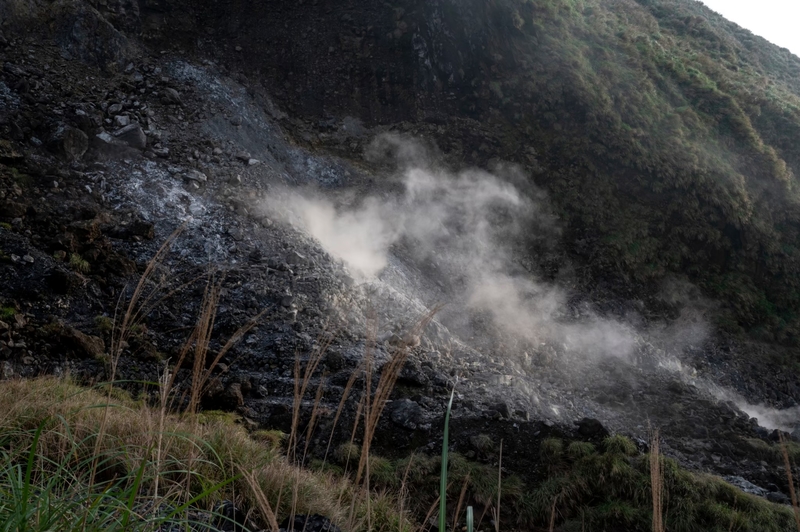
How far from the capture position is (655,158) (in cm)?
1605

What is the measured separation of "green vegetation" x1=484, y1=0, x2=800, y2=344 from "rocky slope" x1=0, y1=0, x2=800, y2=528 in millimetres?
91

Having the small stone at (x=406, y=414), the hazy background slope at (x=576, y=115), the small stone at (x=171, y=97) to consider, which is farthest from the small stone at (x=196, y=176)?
the small stone at (x=406, y=414)

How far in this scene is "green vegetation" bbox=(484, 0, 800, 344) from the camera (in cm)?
1505

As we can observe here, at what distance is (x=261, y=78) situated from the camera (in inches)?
650

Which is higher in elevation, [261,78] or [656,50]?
[656,50]

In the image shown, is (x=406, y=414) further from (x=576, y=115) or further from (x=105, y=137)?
(x=576, y=115)

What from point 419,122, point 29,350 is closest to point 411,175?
point 419,122

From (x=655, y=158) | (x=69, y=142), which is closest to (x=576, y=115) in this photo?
(x=655, y=158)

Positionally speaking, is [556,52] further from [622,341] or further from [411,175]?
[622,341]

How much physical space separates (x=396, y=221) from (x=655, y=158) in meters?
8.43

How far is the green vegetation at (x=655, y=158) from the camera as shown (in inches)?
592

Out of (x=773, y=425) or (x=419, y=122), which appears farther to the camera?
(x=419, y=122)

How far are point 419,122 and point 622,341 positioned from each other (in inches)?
351

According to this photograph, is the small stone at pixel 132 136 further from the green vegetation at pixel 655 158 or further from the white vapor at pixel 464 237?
the green vegetation at pixel 655 158
